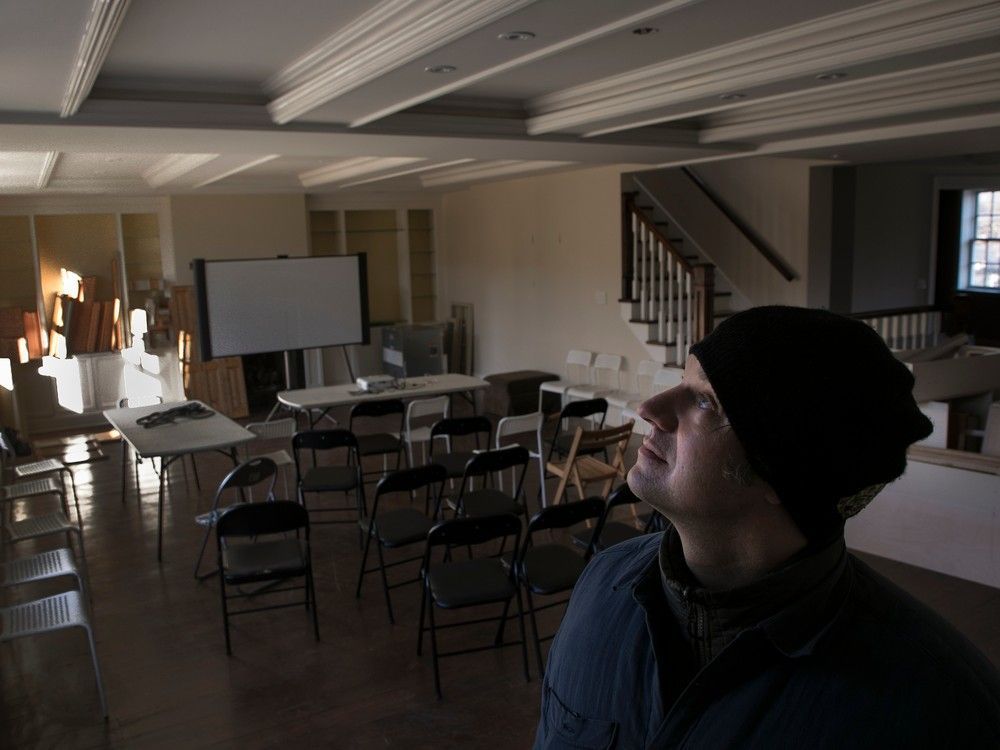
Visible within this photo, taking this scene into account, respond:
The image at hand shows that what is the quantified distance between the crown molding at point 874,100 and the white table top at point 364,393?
3.21m

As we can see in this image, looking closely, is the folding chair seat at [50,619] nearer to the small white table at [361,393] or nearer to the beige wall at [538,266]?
the small white table at [361,393]

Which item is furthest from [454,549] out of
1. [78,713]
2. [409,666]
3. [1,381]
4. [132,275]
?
[132,275]

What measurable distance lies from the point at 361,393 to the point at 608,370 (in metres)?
Result: 3.13

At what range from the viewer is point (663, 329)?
8.87 m

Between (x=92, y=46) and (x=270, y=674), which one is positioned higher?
(x=92, y=46)

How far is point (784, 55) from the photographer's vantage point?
412 cm

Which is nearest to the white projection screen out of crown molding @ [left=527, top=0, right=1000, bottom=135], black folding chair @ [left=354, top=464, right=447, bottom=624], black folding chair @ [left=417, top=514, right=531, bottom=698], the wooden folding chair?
the wooden folding chair

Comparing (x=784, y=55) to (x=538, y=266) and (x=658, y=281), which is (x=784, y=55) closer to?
(x=658, y=281)

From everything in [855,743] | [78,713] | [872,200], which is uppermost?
[872,200]

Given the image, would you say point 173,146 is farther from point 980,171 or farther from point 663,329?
point 980,171

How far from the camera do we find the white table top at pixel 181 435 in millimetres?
5953

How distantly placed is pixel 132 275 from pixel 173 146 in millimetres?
6075

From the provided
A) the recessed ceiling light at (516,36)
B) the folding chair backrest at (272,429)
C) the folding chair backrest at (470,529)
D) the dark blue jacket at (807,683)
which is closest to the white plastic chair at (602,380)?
the folding chair backrest at (272,429)

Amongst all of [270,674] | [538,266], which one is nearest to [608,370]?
[538,266]
